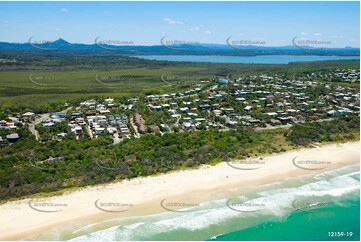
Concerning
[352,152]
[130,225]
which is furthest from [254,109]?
[130,225]

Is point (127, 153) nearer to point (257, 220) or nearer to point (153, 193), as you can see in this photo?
point (153, 193)

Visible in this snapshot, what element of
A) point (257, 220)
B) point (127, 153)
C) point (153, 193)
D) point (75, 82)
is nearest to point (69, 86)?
point (75, 82)

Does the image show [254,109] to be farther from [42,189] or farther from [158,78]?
[158,78]

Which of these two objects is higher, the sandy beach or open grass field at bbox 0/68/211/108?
open grass field at bbox 0/68/211/108

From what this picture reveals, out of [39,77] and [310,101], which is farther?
[39,77]

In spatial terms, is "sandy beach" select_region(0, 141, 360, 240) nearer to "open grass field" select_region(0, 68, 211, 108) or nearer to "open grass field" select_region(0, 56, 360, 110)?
"open grass field" select_region(0, 56, 360, 110)

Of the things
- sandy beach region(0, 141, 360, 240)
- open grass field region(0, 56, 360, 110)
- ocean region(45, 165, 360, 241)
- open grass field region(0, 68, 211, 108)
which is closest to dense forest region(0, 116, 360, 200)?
sandy beach region(0, 141, 360, 240)
